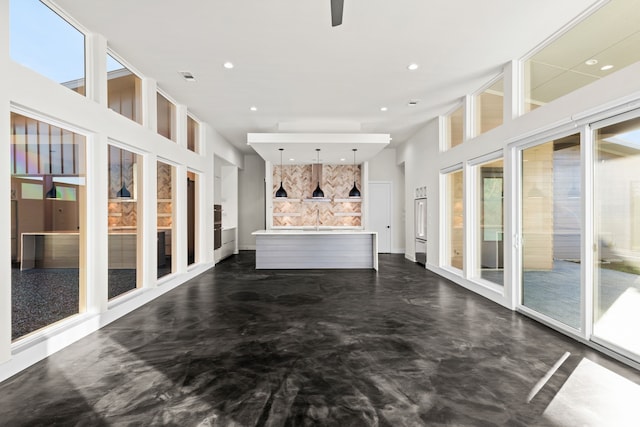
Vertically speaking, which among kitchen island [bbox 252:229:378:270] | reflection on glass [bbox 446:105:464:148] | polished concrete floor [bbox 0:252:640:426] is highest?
reflection on glass [bbox 446:105:464:148]

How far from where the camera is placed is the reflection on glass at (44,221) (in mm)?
3309

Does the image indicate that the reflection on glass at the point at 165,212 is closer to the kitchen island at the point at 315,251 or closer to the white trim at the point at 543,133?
the kitchen island at the point at 315,251

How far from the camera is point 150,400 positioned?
→ 2.19m

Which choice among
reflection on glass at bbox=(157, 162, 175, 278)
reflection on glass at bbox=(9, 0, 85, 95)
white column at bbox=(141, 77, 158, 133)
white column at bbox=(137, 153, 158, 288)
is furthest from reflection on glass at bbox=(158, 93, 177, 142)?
reflection on glass at bbox=(9, 0, 85, 95)

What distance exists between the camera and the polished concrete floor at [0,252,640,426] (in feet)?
6.66

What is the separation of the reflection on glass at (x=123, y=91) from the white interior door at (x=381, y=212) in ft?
22.7

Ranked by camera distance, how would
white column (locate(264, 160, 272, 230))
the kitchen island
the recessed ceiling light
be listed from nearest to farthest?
the recessed ceiling light
the kitchen island
white column (locate(264, 160, 272, 230))

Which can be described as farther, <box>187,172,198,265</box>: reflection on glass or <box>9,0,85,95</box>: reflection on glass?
<box>187,172,198,265</box>: reflection on glass

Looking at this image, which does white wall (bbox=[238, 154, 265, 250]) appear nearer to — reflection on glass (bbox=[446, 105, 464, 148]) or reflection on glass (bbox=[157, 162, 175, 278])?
reflection on glass (bbox=[157, 162, 175, 278])

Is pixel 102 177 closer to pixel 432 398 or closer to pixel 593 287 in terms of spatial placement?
pixel 432 398

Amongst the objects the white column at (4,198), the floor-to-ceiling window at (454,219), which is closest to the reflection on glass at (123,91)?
the white column at (4,198)

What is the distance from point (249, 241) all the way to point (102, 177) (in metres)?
7.31

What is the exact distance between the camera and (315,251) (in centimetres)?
735

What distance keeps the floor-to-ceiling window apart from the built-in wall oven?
877 millimetres
